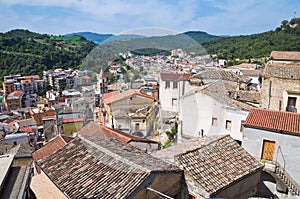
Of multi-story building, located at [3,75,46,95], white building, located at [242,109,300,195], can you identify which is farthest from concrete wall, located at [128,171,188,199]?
multi-story building, located at [3,75,46,95]

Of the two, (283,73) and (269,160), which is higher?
(283,73)

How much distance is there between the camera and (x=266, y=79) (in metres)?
11.5

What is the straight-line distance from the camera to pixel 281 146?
8.11 metres

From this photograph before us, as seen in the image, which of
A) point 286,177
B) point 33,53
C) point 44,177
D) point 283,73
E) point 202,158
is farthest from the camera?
point 33,53

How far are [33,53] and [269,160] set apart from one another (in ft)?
316

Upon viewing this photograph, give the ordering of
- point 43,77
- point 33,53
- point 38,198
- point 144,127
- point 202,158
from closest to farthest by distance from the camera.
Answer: point 144,127 < point 38,198 < point 202,158 < point 43,77 < point 33,53

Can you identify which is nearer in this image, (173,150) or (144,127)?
(144,127)

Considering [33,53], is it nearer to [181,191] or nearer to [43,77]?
[43,77]

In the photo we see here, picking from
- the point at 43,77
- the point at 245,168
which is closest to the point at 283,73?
the point at 245,168

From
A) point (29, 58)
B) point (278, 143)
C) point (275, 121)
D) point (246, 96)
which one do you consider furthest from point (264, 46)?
point (29, 58)

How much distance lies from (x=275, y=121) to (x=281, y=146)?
2.98 feet

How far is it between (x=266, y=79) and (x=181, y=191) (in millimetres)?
8639

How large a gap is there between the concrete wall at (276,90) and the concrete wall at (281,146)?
3.76 meters

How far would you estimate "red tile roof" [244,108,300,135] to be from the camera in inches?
315
